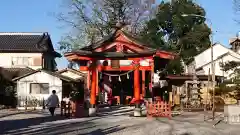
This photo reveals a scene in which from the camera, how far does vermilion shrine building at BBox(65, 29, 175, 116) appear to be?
27.8 m

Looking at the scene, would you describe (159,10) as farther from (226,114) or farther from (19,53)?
(226,114)

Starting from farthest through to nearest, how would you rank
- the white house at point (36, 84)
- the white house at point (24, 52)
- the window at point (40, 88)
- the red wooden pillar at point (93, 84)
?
the white house at point (24, 52), the window at point (40, 88), the white house at point (36, 84), the red wooden pillar at point (93, 84)

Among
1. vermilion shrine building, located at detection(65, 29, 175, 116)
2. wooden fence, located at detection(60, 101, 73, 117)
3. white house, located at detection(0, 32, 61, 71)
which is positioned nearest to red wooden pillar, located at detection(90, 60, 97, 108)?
vermilion shrine building, located at detection(65, 29, 175, 116)

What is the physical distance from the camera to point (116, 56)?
28.1 m

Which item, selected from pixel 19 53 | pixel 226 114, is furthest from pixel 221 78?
pixel 226 114

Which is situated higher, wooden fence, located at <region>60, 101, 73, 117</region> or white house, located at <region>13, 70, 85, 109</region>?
white house, located at <region>13, 70, 85, 109</region>

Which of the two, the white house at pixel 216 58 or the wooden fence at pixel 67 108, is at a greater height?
the white house at pixel 216 58

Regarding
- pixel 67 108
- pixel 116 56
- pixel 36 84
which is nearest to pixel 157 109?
pixel 116 56

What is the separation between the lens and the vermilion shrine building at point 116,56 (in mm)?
27766

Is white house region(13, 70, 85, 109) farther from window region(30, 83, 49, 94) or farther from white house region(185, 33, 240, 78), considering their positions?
white house region(185, 33, 240, 78)

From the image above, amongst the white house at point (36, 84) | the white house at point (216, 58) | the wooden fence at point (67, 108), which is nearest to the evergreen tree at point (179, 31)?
the white house at point (216, 58)

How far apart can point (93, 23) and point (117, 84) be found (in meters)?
14.8

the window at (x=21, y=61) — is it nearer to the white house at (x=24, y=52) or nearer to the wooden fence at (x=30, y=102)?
the white house at (x=24, y=52)

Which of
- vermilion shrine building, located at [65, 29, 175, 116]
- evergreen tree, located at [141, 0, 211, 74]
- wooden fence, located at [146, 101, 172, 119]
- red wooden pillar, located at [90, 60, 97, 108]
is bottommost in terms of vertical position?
wooden fence, located at [146, 101, 172, 119]
